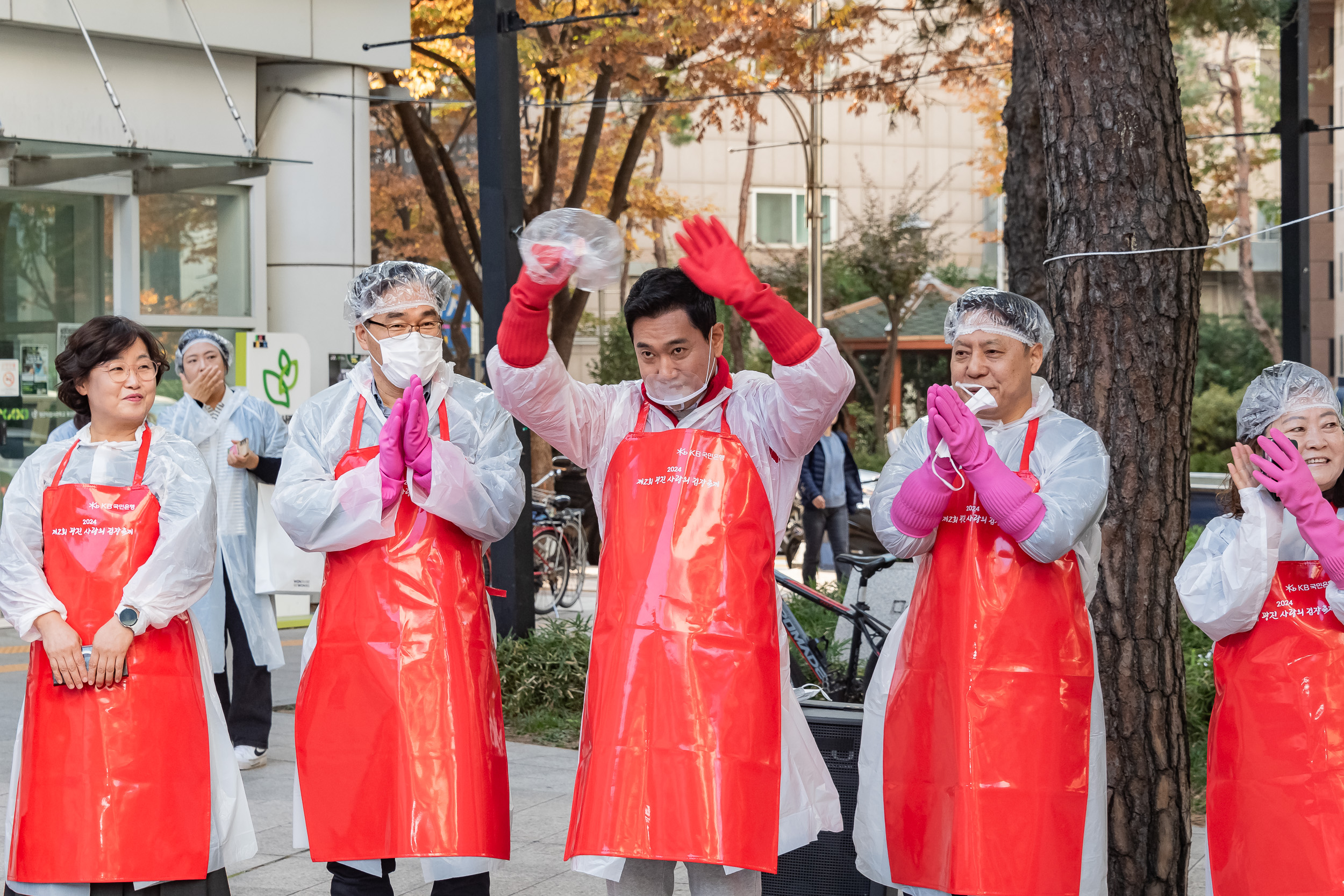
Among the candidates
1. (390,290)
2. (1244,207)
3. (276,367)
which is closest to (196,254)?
(276,367)

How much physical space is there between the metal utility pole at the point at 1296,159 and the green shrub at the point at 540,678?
4888mm

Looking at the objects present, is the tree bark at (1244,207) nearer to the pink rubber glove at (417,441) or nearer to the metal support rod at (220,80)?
the metal support rod at (220,80)

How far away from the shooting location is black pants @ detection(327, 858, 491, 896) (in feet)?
11.6

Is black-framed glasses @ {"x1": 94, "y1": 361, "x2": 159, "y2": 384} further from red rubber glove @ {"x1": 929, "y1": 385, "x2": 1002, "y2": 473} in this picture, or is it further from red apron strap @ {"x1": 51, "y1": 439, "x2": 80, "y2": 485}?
red rubber glove @ {"x1": 929, "y1": 385, "x2": 1002, "y2": 473}

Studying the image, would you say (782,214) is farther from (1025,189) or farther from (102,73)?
(1025,189)

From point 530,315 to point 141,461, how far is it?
1.21 metres

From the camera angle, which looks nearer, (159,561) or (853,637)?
(159,561)

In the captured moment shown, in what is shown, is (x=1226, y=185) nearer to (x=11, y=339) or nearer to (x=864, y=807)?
(x=11, y=339)

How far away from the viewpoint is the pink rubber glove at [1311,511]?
3256 millimetres

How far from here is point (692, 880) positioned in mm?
3268

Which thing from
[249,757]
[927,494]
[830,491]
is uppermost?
[927,494]

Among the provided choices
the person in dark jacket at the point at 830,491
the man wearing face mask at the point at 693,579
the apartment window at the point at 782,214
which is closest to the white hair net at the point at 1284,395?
the man wearing face mask at the point at 693,579

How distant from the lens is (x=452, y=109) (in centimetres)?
1852

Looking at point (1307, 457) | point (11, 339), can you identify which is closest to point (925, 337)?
point (11, 339)
